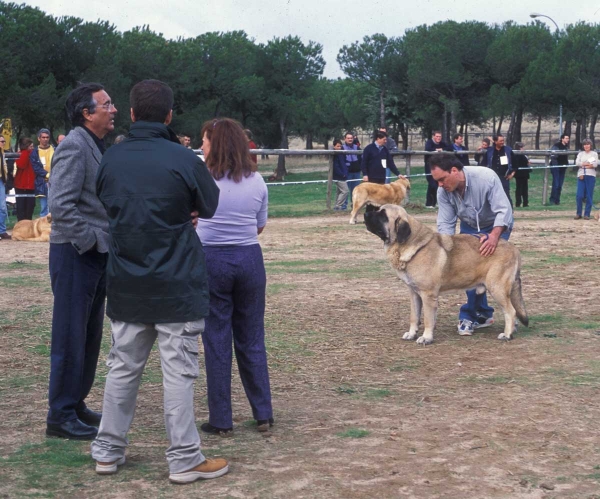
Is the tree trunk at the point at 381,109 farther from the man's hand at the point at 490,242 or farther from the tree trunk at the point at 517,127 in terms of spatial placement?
the man's hand at the point at 490,242

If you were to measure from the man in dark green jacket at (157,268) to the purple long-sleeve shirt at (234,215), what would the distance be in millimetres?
627

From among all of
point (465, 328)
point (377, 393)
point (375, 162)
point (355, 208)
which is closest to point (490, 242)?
point (465, 328)

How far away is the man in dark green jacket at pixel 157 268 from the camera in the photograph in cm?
433

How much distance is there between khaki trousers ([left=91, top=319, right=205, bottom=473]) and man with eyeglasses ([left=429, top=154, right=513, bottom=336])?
3.89 m

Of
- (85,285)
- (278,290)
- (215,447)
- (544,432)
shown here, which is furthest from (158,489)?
(278,290)

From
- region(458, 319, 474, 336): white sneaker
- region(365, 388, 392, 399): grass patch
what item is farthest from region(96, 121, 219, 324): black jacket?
region(458, 319, 474, 336): white sneaker

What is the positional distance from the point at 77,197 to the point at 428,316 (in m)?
3.93

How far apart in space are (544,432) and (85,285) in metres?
2.87

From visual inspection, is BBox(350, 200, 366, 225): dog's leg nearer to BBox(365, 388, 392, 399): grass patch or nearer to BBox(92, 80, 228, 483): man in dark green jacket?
BBox(365, 388, 392, 399): grass patch

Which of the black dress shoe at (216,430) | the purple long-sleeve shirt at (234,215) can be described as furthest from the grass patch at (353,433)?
the purple long-sleeve shirt at (234,215)

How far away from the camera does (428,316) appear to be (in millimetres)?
7941

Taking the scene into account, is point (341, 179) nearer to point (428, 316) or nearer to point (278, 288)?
point (278, 288)

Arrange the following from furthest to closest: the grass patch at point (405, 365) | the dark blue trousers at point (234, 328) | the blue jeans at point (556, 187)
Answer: the blue jeans at point (556, 187) → the grass patch at point (405, 365) → the dark blue trousers at point (234, 328)

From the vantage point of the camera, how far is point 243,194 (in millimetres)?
5148
